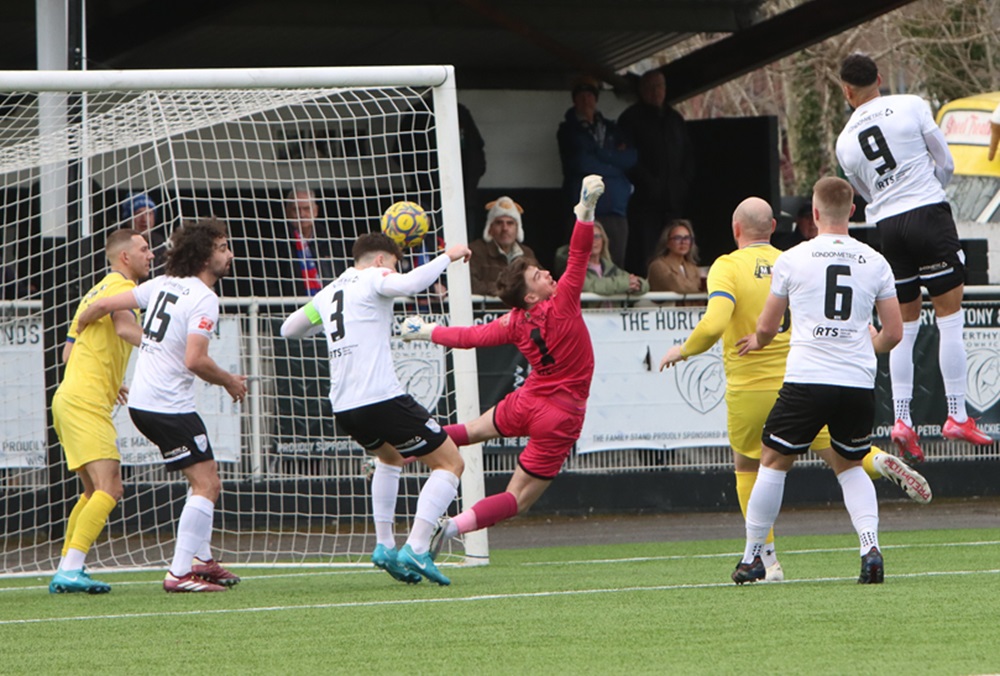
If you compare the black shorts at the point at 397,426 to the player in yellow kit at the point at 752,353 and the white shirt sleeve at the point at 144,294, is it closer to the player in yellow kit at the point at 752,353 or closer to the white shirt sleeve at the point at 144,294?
the white shirt sleeve at the point at 144,294

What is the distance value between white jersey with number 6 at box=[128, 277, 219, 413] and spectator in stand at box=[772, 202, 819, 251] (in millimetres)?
9955

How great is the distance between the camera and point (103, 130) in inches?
440

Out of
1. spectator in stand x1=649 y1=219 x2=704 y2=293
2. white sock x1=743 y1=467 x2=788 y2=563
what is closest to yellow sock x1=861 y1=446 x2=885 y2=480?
white sock x1=743 y1=467 x2=788 y2=563

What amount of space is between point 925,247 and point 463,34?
10596 millimetres

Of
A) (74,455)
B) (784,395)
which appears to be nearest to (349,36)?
(74,455)

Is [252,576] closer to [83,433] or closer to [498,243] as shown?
[83,433]

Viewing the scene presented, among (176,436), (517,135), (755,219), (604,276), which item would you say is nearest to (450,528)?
(176,436)

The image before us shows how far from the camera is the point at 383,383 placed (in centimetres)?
876

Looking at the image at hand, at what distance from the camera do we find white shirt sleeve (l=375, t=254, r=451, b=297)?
859 centimetres

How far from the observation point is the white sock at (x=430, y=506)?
8836 millimetres

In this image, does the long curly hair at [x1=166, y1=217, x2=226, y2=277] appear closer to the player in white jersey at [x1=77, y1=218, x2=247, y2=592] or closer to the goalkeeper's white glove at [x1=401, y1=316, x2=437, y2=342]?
the player in white jersey at [x1=77, y1=218, x2=247, y2=592]

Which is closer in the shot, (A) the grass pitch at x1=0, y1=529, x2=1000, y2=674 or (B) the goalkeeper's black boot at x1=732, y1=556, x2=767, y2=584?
(A) the grass pitch at x1=0, y1=529, x2=1000, y2=674

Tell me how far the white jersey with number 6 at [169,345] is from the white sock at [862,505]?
12.2 ft

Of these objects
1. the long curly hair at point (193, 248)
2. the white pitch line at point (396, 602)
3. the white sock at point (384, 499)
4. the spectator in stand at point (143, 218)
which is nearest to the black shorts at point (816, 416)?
the white pitch line at point (396, 602)
